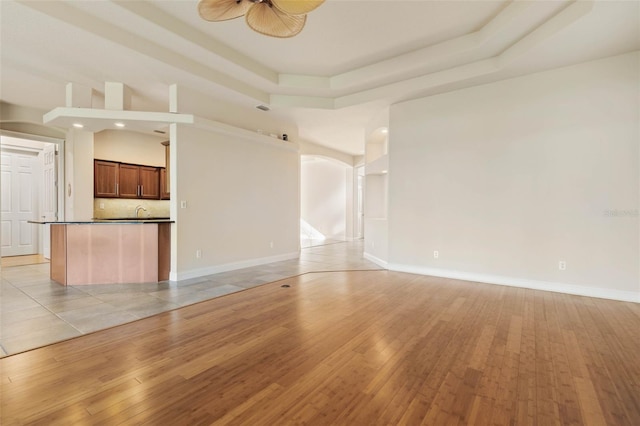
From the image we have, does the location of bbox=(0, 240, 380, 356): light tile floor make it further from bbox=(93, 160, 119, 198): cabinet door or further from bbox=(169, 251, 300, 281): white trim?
bbox=(93, 160, 119, 198): cabinet door

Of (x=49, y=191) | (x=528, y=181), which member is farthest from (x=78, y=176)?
(x=528, y=181)

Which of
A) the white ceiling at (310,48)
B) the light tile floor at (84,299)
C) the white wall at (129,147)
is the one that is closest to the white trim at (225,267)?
the light tile floor at (84,299)

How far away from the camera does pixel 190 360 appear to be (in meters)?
2.20

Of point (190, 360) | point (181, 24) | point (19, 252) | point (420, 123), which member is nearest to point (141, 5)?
point (181, 24)

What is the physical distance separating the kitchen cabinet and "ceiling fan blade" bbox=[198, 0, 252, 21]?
5.78m

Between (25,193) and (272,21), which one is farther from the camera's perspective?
(25,193)

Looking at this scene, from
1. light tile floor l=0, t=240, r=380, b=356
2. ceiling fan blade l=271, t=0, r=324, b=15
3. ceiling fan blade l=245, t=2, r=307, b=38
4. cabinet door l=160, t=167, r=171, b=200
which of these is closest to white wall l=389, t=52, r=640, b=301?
light tile floor l=0, t=240, r=380, b=356

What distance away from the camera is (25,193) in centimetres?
728

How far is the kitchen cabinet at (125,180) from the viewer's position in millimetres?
6613

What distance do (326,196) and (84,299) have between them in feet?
29.4

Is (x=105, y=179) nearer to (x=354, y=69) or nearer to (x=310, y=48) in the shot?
A: (x=310, y=48)

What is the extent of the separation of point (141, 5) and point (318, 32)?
2.12 metres

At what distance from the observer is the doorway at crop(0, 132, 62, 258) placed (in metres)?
6.61

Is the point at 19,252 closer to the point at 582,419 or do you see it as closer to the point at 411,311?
the point at 411,311
